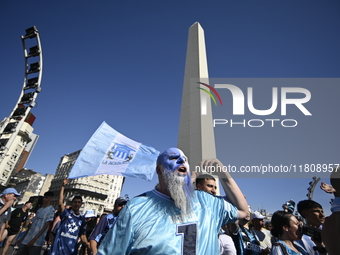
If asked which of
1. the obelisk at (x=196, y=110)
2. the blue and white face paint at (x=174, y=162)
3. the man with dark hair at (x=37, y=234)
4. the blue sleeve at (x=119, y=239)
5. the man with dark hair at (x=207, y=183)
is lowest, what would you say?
the man with dark hair at (x=37, y=234)

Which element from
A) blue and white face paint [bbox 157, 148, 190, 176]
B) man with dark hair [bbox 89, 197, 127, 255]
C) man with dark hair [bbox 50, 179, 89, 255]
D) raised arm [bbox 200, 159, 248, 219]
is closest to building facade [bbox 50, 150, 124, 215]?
man with dark hair [bbox 50, 179, 89, 255]

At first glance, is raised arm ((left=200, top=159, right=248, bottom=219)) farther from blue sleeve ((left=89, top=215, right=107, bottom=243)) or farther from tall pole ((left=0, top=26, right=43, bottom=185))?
tall pole ((left=0, top=26, right=43, bottom=185))

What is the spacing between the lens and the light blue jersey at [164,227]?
1.30 m

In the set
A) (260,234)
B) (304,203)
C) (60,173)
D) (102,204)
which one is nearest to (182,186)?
(304,203)

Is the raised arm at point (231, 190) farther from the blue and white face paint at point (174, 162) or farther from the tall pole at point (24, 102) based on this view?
the tall pole at point (24, 102)

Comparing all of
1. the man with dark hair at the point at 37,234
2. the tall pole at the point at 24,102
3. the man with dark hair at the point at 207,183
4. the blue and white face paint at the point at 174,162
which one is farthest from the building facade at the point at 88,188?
the blue and white face paint at the point at 174,162

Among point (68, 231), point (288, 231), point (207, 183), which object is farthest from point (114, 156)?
point (288, 231)

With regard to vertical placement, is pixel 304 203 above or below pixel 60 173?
below

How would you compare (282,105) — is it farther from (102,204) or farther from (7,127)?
(102,204)

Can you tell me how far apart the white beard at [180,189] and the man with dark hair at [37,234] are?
4.30 m

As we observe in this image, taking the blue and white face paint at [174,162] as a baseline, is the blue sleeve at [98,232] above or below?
below

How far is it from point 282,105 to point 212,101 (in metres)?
4.16

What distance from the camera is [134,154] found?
19.3 ft

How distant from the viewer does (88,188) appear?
6506 centimetres
